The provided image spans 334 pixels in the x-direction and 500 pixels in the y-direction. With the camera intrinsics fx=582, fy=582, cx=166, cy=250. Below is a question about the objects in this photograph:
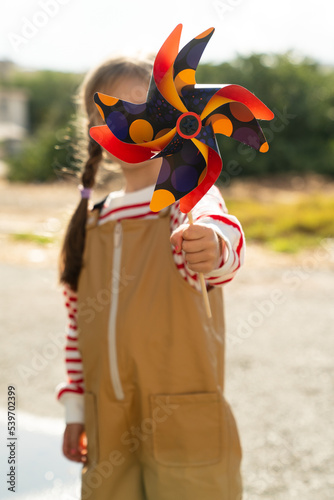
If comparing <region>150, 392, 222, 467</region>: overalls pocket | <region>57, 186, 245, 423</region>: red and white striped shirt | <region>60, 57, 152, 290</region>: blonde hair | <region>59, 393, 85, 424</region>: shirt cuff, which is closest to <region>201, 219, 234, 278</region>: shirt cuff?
<region>57, 186, 245, 423</region>: red and white striped shirt

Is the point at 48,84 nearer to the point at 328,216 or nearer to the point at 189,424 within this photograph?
the point at 328,216

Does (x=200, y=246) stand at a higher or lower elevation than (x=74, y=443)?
higher

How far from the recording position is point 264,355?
11.3ft

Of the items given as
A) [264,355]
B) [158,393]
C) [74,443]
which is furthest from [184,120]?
[264,355]

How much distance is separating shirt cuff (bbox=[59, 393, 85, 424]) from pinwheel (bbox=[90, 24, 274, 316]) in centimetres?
63

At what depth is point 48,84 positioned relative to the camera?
31219 mm

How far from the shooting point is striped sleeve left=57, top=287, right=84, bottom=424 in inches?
55.6

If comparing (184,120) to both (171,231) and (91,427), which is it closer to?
(171,231)

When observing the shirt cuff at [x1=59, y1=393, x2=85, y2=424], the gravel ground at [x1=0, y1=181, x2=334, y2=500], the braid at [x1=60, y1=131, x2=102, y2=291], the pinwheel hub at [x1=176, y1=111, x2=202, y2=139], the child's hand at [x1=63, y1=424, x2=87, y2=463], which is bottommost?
the gravel ground at [x1=0, y1=181, x2=334, y2=500]

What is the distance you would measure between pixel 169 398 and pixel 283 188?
39.3 ft

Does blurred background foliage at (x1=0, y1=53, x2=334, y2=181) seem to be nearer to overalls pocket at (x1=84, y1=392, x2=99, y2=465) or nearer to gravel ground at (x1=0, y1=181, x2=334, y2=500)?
gravel ground at (x1=0, y1=181, x2=334, y2=500)

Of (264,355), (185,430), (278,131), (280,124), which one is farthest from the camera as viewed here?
(278,131)

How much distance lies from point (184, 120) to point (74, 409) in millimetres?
765

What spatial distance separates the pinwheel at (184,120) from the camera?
102 centimetres
